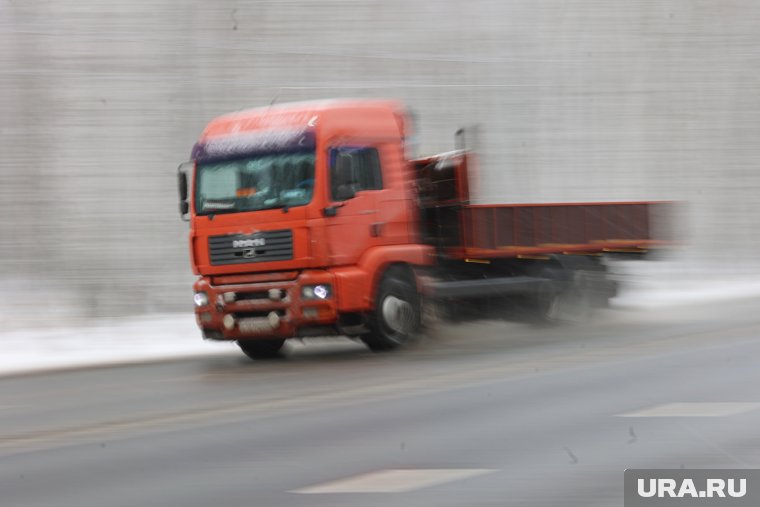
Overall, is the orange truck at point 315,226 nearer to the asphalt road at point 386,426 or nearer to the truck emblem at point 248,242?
the truck emblem at point 248,242

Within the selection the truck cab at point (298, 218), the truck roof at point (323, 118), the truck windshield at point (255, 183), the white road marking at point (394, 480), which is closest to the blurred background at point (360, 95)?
the truck roof at point (323, 118)

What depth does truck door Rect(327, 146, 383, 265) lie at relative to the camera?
1338 centimetres

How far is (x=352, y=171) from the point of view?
1356 centimetres

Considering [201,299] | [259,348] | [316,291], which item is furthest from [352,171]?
[259,348]

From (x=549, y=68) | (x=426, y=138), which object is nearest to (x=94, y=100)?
(x=426, y=138)

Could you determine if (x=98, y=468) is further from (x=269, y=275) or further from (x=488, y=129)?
(x=488, y=129)

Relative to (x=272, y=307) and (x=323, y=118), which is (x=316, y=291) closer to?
(x=272, y=307)

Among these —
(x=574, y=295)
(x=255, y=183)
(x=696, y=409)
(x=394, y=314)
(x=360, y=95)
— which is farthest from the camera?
(x=360, y=95)

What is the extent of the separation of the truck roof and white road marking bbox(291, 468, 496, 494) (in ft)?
23.7

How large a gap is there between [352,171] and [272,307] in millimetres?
1646

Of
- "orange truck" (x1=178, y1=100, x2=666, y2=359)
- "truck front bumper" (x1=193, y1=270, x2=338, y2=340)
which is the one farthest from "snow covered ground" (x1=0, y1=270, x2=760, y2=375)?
"orange truck" (x1=178, y1=100, x2=666, y2=359)

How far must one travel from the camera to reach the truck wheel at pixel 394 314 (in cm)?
1370

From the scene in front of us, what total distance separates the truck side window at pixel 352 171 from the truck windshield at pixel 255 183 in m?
0.25

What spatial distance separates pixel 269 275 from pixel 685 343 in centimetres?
445
